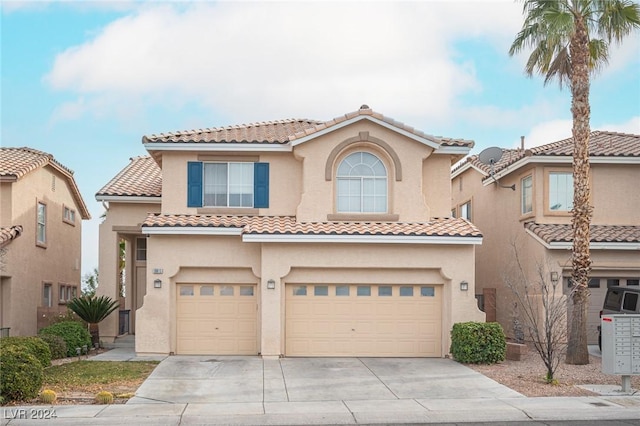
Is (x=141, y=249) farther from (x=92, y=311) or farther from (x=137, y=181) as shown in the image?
(x=92, y=311)

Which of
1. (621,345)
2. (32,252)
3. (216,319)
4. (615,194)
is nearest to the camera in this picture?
(621,345)

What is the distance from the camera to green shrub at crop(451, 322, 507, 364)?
62.1 feet

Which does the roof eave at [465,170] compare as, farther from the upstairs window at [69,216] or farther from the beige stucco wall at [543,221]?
the upstairs window at [69,216]

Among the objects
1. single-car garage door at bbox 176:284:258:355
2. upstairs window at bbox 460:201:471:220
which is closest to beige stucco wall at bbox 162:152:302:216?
single-car garage door at bbox 176:284:258:355

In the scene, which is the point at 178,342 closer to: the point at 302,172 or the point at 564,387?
the point at 302,172

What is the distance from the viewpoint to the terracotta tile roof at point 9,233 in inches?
836

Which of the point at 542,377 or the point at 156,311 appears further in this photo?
the point at 156,311

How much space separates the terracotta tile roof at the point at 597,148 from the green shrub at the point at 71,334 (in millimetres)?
14363

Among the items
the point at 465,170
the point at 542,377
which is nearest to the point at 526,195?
the point at 465,170

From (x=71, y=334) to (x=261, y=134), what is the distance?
7.99 m

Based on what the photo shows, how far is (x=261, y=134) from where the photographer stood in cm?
2264

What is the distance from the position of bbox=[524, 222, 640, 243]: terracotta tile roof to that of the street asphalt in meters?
5.64

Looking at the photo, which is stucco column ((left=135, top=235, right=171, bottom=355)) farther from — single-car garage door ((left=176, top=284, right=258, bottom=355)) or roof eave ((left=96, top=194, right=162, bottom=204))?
roof eave ((left=96, top=194, right=162, bottom=204))

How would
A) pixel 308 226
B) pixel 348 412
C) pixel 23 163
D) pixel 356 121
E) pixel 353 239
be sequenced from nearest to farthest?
pixel 348 412, pixel 353 239, pixel 308 226, pixel 356 121, pixel 23 163
